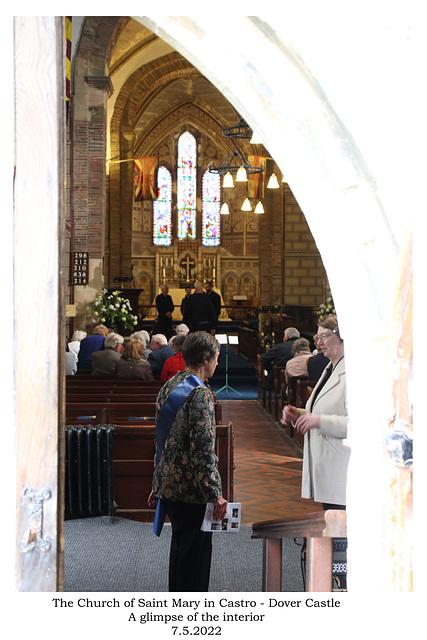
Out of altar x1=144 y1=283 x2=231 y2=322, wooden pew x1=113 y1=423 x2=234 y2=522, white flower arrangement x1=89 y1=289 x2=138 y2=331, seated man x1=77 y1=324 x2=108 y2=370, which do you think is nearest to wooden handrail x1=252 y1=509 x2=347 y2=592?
wooden pew x1=113 y1=423 x2=234 y2=522

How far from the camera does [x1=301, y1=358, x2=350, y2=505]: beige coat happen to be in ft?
10.4

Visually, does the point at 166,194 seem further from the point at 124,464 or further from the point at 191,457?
the point at 191,457

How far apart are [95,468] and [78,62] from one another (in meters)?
9.76

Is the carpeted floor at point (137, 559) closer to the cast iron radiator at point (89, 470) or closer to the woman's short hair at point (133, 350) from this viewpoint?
the cast iron radiator at point (89, 470)

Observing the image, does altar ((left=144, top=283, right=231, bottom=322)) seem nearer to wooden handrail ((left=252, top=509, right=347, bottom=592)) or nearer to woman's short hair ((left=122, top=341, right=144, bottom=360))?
woman's short hair ((left=122, top=341, right=144, bottom=360))

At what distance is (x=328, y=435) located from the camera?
10.6 ft

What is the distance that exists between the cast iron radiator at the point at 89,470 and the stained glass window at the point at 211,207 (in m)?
21.6

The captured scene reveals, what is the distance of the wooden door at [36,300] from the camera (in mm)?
1742

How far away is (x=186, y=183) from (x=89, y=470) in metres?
22.5

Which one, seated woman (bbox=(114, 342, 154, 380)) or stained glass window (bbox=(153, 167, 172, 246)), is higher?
stained glass window (bbox=(153, 167, 172, 246))

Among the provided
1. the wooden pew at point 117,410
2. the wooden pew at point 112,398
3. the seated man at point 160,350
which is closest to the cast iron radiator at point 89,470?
the wooden pew at point 117,410

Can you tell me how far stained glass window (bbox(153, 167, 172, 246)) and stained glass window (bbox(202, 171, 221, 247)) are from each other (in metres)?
1.33

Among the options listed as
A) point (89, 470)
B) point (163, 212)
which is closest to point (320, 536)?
point (89, 470)

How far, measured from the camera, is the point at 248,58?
1.62m
